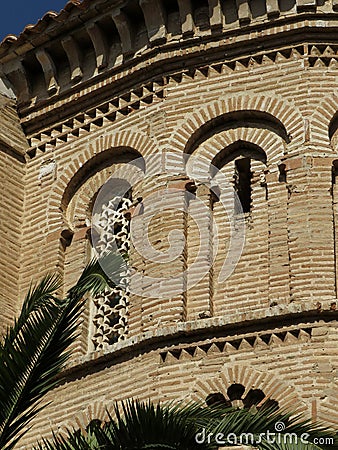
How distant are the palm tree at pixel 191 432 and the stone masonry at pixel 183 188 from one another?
126 inches

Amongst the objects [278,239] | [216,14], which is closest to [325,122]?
[278,239]

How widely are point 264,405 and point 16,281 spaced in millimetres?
3791

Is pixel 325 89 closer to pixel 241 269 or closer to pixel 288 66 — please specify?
pixel 288 66

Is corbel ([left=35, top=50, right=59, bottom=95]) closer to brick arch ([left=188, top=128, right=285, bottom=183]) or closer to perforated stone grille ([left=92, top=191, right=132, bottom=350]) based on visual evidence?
perforated stone grille ([left=92, top=191, right=132, bottom=350])

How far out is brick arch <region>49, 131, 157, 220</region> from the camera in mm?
16130

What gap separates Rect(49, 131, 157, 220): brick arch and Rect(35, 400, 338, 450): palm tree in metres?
6.25

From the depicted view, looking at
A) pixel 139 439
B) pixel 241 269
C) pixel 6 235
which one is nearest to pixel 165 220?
pixel 241 269

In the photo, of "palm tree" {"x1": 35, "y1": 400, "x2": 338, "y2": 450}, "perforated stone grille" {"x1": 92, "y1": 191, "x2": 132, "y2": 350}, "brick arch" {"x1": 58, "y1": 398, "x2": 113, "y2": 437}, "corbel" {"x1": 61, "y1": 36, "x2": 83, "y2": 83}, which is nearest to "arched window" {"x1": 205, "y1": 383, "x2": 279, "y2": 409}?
"brick arch" {"x1": 58, "y1": 398, "x2": 113, "y2": 437}

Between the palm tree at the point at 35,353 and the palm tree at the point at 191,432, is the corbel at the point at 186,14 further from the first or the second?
the palm tree at the point at 191,432

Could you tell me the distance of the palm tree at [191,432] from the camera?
9.77 metres

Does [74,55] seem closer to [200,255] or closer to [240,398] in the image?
[200,255]

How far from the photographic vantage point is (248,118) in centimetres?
1571

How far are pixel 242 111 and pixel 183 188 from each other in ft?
3.51

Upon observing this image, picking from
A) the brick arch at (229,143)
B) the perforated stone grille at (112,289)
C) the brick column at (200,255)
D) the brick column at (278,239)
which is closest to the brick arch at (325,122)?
the brick arch at (229,143)
